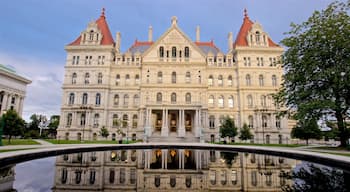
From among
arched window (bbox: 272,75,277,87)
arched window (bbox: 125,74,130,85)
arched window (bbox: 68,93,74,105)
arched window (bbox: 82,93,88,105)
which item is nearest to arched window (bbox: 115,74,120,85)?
arched window (bbox: 125,74,130,85)

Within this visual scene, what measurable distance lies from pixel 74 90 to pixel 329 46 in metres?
37.3

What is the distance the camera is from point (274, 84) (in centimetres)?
3672

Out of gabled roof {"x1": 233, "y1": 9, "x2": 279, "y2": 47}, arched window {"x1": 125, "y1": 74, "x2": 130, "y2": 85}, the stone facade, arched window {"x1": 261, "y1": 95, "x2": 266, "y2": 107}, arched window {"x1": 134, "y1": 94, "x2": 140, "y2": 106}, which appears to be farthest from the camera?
the stone facade

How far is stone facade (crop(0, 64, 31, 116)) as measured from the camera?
46.0 metres

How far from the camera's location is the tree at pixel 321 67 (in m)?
17.7

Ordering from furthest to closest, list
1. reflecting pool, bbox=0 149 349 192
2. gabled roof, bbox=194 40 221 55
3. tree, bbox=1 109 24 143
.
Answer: gabled roof, bbox=194 40 221 55 < tree, bbox=1 109 24 143 < reflecting pool, bbox=0 149 349 192

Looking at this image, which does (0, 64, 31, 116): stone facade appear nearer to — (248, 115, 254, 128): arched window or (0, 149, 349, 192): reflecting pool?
(0, 149, 349, 192): reflecting pool

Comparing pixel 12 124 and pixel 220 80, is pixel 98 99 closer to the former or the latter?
pixel 12 124

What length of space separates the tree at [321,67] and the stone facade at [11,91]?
56.3 meters

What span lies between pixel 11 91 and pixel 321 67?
61.4 meters

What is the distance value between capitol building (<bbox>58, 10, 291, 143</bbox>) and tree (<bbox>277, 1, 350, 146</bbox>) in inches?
596

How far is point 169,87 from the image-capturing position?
3553 cm

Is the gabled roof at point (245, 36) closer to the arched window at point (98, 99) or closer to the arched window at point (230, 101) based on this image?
the arched window at point (230, 101)

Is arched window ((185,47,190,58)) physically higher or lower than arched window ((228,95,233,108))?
higher
